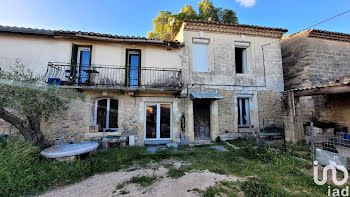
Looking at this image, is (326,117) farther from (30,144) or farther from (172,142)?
(30,144)

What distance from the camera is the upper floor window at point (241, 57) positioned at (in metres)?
8.38

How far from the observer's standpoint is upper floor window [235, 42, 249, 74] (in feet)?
27.5

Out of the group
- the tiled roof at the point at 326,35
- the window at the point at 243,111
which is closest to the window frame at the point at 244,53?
the window at the point at 243,111

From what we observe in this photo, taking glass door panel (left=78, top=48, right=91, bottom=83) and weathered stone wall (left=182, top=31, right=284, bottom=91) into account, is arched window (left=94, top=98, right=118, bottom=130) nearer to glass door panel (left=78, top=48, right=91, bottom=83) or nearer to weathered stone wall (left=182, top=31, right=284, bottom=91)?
glass door panel (left=78, top=48, right=91, bottom=83)

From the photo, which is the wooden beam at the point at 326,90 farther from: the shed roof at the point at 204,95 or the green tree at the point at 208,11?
the green tree at the point at 208,11

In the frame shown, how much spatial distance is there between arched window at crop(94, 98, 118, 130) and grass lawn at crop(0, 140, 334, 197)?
199 cm

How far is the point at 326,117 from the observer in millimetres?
7668

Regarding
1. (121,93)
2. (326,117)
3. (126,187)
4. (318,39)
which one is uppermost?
(318,39)


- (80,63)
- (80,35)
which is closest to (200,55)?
(80,35)

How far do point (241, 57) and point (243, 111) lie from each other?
10.9ft

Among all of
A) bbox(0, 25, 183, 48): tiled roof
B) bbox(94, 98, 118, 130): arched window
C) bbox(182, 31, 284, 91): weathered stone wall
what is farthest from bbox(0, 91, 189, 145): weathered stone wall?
bbox(0, 25, 183, 48): tiled roof

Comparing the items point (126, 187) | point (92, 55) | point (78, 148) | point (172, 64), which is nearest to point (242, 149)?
point (126, 187)

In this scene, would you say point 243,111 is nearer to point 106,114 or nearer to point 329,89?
point 329,89

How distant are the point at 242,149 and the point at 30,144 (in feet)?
24.2
